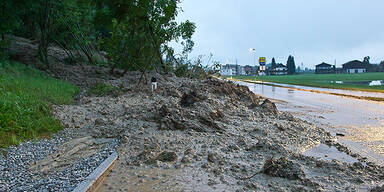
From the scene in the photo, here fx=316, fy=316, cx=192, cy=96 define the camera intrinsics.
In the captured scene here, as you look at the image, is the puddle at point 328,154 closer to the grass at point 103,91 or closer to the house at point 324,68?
the grass at point 103,91

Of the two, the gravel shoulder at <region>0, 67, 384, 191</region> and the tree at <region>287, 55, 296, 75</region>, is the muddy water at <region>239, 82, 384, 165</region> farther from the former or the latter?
the tree at <region>287, 55, 296, 75</region>

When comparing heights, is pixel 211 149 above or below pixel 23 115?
below

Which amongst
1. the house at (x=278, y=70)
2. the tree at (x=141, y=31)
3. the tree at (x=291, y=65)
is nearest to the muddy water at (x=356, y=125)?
the tree at (x=141, y=31)

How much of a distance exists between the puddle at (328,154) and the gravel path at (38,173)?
13.8ft

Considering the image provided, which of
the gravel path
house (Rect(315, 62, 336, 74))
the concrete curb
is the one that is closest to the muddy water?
the concrete curb

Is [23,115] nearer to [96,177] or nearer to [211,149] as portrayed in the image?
[96,177]

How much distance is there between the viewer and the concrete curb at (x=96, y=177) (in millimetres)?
4355

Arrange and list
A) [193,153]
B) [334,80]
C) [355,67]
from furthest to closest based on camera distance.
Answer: [355,67], [334,80], [193,153]

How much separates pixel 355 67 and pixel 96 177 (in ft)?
386

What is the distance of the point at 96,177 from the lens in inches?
186

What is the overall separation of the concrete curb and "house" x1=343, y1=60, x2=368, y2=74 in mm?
114574

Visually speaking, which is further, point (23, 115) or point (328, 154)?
point (23, 115)

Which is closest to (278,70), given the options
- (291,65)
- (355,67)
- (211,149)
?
(291,65)

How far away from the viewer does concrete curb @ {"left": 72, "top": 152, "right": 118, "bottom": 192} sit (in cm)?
435
